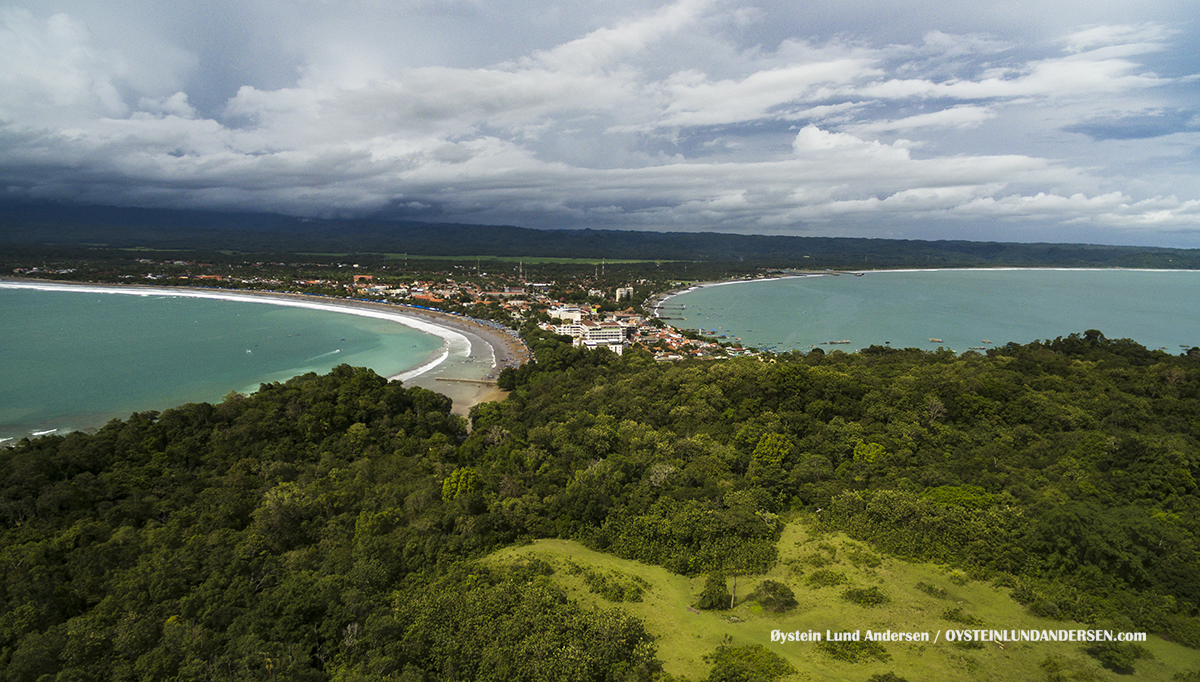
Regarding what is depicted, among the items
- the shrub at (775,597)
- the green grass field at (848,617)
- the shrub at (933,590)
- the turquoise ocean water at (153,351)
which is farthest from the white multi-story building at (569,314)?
the shrub at (933,590)

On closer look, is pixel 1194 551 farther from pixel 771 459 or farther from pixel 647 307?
pixel 647 307

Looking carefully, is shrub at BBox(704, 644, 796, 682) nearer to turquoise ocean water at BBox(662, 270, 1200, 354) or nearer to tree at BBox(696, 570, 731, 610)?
tree at BBox(696, 570, 731, 610)

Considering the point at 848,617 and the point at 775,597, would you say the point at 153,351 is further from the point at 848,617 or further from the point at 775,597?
the point at 848,617

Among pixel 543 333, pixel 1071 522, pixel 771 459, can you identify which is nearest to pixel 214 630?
pixel 771 459

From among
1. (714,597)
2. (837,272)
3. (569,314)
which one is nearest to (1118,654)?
(714,597)

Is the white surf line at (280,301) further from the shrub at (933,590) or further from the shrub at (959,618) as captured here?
the shrub at (959,618)

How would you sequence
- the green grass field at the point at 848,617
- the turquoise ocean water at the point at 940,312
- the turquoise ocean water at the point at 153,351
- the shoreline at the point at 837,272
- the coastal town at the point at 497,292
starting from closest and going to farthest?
the green grass field at the point at 848,617
the turquoise ocean water at the point at 153,351
the coastal town at the point at 497,292
the turquoise ocean water at the point at 940,312
the shoreline at the point at 837,272
